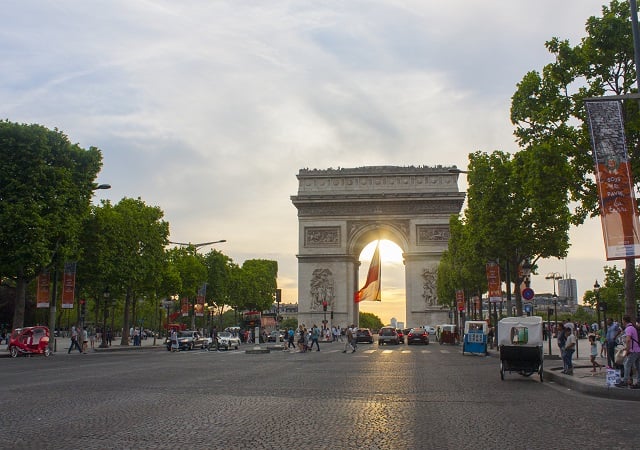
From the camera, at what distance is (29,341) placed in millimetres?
35938

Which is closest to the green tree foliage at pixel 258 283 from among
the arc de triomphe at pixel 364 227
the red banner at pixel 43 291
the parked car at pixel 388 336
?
the arc de triomphe at pixel 364 227

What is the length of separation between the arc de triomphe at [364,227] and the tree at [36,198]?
130 feet

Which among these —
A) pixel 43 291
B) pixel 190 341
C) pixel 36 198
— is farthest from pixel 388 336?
pixel 36 198

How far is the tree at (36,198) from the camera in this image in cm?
3416

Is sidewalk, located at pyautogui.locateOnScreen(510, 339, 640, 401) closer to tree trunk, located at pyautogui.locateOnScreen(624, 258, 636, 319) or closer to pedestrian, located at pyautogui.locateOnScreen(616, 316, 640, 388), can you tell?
pedestrian, located at pyautogui.locateOnScreen(616, 316, 640, 388)

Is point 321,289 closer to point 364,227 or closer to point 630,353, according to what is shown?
point 364,227

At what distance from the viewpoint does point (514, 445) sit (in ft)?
27.9

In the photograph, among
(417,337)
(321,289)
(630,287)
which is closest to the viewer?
(630,287)

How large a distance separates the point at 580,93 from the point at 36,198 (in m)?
26.7

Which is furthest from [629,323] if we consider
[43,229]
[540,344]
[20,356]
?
[20,356]

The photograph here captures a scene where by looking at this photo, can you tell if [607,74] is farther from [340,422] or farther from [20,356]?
[20,356]

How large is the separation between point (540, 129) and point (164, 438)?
1686cm

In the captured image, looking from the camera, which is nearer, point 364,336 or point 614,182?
point 614,182

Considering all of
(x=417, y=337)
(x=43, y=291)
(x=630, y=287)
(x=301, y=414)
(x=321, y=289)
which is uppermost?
(x=321, y=289)
